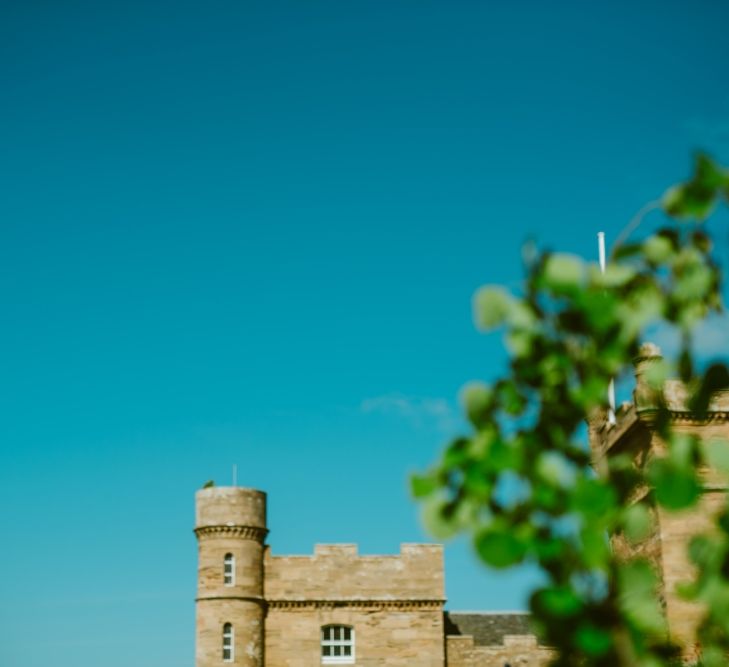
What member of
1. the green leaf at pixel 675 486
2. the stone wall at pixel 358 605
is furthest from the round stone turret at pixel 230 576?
the green leaf at pixel 675 486

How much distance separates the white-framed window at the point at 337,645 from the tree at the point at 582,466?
119 ft

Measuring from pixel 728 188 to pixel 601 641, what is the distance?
4.15 feet

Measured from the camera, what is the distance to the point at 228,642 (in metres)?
36.7

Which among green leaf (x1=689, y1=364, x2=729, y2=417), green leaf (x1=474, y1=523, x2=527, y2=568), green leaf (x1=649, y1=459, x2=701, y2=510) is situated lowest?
green leaf (x1=474, y1=523, x2=527, y2=568)

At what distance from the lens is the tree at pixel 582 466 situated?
2.52 meters

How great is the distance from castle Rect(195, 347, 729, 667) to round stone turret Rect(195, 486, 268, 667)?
0.04 metres

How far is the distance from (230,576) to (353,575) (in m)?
4.65

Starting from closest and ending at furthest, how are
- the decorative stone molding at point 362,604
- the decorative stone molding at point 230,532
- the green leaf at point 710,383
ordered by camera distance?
the green leaf at point 710,383 → the decorative stone molding at point 230,532 → the decorative stone molding at point 362,604

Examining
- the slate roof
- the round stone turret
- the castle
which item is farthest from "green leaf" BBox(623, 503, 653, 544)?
the slate roof

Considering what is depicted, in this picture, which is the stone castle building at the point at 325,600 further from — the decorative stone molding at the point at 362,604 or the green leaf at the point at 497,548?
the green leaf at the point at 497,548

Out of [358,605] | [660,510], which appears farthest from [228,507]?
[660,510]

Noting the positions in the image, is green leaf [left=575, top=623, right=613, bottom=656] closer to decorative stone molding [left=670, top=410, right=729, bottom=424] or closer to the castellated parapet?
the castellated parapet

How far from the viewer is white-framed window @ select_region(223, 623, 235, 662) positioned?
36438mm

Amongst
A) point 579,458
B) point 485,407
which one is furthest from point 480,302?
point 579,458
